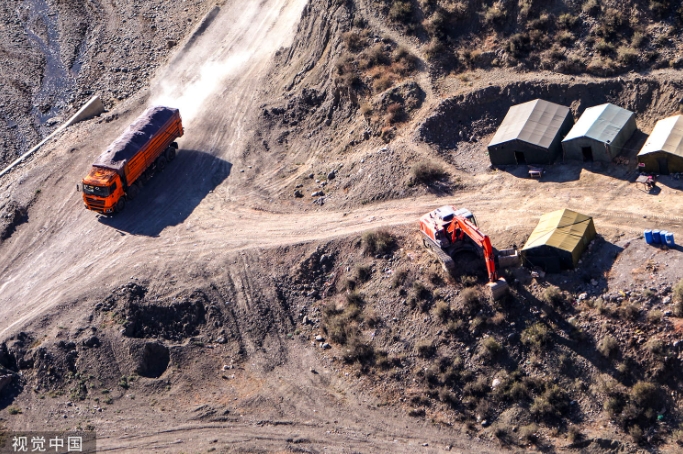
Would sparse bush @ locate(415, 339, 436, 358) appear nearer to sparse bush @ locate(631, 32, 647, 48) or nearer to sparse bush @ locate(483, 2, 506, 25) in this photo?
sparse bush @ locate(631, 32, 647, 48)

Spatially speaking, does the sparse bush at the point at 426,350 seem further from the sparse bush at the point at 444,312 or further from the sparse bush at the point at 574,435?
the sparse bush at the point at 574,435

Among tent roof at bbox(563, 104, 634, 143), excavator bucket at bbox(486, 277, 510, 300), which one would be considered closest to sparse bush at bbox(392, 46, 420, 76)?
tent roof at bbox(563, 104, 634, 143)

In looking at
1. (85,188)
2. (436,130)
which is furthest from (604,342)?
(85,188)

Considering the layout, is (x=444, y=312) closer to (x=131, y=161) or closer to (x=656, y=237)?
(x=656, y=237)

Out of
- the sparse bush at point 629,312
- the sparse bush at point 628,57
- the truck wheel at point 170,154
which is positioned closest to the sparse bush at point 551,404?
the sparse bush at point 629,312

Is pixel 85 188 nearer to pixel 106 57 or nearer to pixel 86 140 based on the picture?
pixel 86 140

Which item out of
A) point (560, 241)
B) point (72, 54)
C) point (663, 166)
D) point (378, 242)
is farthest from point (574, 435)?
point (72, 54)
